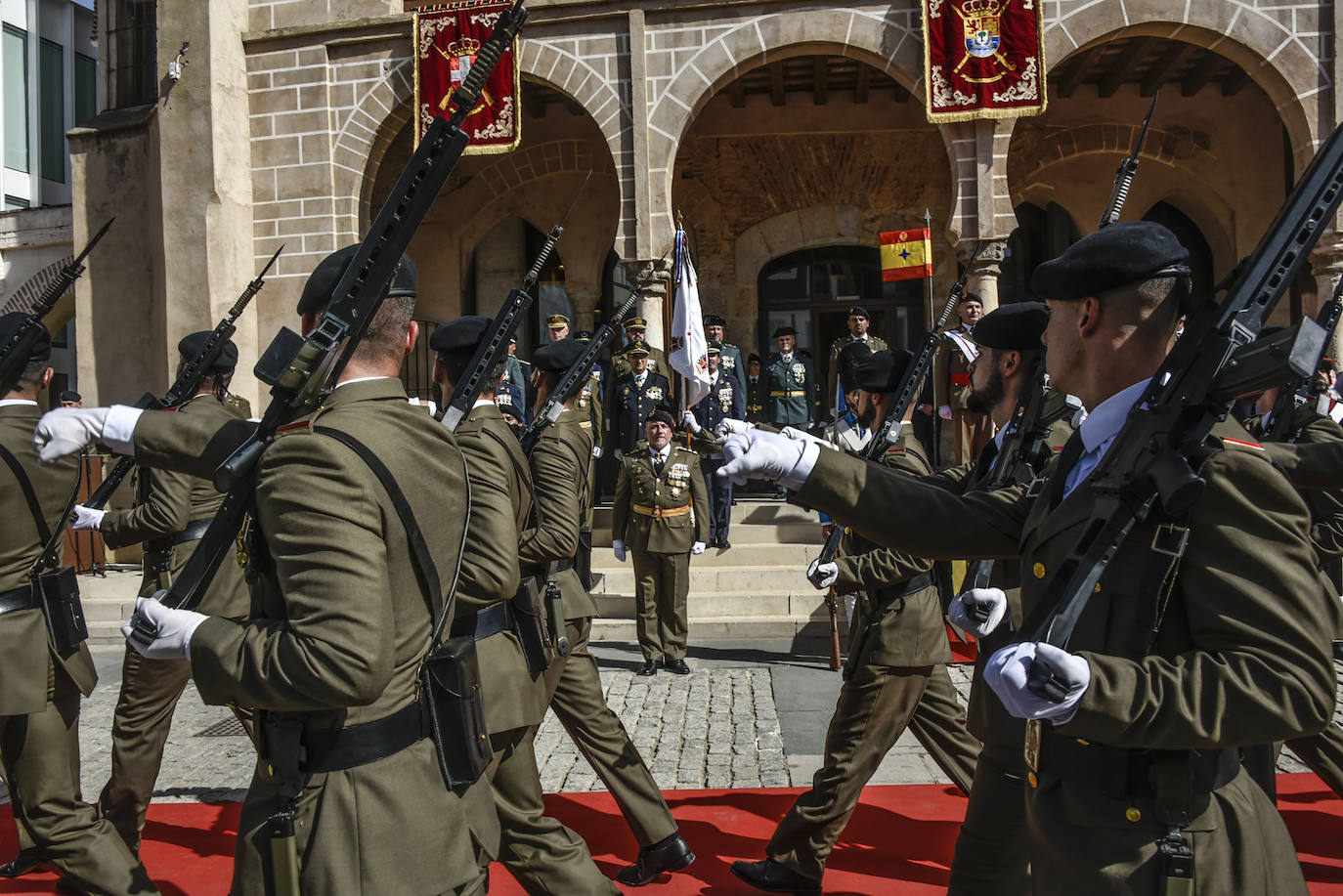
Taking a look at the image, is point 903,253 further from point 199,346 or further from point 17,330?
point 17,330

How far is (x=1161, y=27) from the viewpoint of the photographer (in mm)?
11055

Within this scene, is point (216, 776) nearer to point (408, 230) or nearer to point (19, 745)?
point (19, 745)

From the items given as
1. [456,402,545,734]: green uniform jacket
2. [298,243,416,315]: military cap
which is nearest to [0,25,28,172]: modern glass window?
[456,402,545,734]: green uniform jacket

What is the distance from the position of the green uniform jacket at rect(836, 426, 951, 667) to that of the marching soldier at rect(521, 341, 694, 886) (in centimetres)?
100

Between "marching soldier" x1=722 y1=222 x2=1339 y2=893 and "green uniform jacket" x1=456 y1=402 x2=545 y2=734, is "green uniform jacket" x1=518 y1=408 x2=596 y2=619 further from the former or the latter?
"marching soldier" x1=722 y1=222 x2=1339 y2=893

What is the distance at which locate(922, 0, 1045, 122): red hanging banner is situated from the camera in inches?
428

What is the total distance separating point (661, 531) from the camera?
8.52m

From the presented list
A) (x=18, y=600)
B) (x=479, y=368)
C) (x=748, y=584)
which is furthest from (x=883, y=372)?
(x=748, y=584)

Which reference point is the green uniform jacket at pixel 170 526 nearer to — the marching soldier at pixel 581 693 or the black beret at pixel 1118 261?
the marching soldier at pixel 581 693

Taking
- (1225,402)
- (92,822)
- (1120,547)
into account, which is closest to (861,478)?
(1120,547)

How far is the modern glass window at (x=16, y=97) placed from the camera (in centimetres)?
2072

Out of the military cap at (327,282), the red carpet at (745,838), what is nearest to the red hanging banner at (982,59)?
the red carpet at (745,838)

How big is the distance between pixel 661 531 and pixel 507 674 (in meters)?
4.98

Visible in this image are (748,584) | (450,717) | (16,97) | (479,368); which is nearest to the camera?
(450,717)
